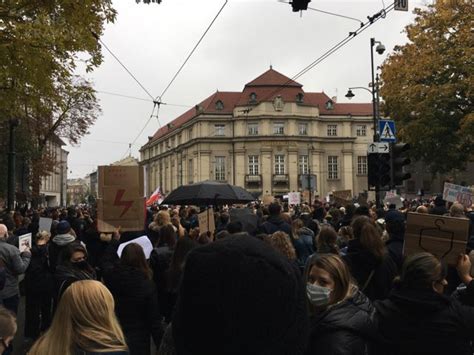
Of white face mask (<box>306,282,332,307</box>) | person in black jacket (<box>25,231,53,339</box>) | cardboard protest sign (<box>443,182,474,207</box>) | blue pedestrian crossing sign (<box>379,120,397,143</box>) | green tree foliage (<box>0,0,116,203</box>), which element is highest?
green tree foliage (<box>0,0,116,203</box>)

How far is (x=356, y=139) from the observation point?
8762 cm

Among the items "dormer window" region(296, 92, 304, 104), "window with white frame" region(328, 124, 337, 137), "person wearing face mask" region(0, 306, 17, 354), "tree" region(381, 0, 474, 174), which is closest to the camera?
"person wearing face mask" region(0, 306, 17, 354)

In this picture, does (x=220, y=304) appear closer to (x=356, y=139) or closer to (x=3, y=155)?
(x=3, y=155)

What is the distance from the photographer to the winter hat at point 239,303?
1.27m

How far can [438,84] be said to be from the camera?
30297 mm

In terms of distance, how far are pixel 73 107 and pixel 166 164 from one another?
73200mm

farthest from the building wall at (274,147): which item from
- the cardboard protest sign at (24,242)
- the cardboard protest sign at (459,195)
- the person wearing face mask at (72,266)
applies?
the person wearing face mask at (72,266)

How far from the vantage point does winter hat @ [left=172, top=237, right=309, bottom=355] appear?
50.0 inches

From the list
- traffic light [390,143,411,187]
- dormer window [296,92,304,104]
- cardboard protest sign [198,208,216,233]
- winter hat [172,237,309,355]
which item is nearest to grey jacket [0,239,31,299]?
cardboard protest sign [198,208,216,233]

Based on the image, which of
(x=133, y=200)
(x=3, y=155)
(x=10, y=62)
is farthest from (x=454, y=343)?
(x=3, y=155)

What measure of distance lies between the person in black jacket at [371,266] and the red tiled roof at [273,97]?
244ft

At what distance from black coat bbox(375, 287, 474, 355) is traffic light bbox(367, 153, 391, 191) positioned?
24.8ft

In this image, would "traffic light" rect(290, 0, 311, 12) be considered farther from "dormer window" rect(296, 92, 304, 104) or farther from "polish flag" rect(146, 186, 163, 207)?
"dormer window" rect(296, 92, 304, 104)

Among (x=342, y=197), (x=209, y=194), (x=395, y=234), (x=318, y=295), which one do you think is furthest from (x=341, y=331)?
(x=342, y=197)
